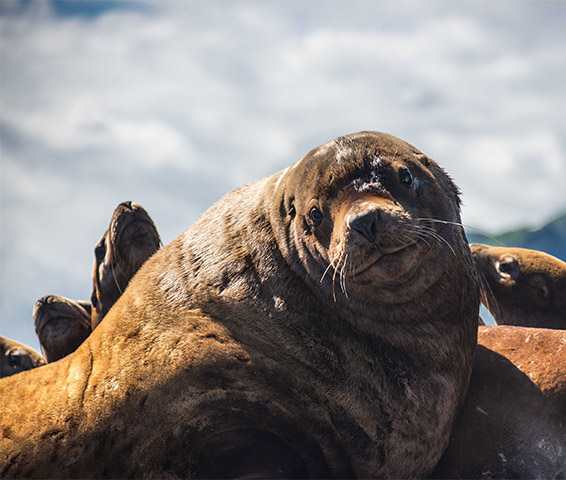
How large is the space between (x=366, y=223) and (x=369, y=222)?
20 mm

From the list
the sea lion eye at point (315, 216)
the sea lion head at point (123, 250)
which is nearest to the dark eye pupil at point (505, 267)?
the sea lion eye at point (315, 216)

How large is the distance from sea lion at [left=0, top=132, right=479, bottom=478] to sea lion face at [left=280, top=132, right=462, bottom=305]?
0.01m

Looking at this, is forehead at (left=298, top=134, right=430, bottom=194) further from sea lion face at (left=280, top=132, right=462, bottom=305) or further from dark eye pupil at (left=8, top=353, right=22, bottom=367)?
dark eye pupil at (left=8, top=353, right=22, bottom=367)

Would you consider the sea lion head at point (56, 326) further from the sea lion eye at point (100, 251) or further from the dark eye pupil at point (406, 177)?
the dark eye pupil at point (406, 177)

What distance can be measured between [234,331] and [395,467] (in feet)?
4.77

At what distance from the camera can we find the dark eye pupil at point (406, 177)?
464 cm

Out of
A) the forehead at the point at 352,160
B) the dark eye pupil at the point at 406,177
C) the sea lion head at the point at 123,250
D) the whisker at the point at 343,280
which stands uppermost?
the sea lion head at the point at 123,250

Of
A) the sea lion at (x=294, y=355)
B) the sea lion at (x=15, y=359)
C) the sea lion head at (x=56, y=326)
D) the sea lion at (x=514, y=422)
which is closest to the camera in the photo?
the sea lion at (x=294, y=355)

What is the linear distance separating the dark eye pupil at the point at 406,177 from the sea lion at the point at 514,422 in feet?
5.81

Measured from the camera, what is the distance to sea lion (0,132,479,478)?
172 inches

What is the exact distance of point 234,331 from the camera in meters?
4.55

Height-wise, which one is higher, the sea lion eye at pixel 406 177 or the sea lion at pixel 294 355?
the sea lion eye at pixel 406 177

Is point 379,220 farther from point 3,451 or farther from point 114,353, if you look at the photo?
point 3,451

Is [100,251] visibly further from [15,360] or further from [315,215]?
[315,215]
